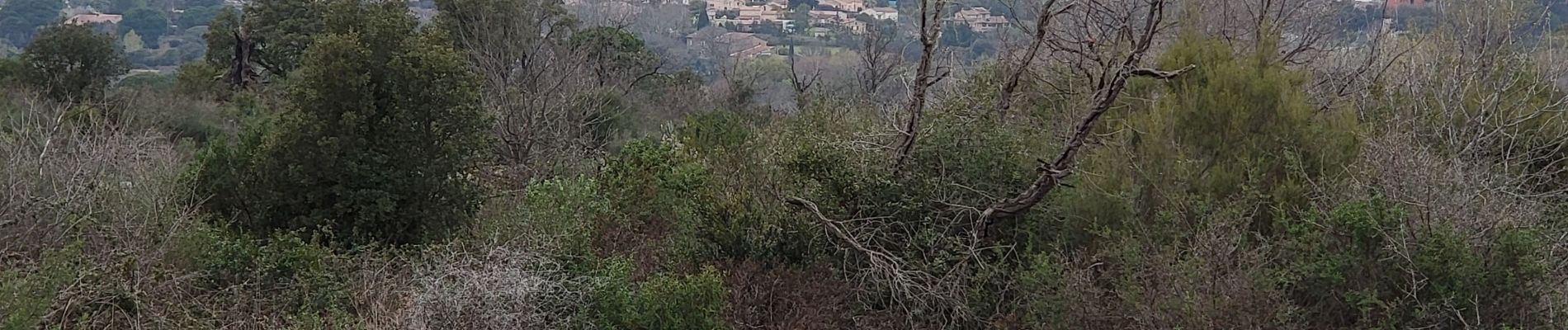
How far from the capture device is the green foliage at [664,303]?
6273 millimetres

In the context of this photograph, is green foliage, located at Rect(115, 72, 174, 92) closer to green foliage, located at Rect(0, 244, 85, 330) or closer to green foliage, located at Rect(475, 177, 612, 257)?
green foliage, located at Rect(475, 177, 612, 257)

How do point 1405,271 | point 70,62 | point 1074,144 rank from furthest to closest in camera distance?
1. point 70,62
2. point 1074,144
3. point 1405,271

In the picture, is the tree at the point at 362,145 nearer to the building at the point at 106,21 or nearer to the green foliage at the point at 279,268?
the green foliage at the point at 279,268

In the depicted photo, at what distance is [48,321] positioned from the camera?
6363mm

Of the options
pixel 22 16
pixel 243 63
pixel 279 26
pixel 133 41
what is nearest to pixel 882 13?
pixel 279 26

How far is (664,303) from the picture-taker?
247 inches

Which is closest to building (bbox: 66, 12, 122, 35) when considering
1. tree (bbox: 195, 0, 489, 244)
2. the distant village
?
the distant village

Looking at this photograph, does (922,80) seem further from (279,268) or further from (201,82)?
(201,82)

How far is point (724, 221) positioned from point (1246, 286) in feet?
10.3

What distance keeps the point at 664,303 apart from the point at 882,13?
15.5 meters

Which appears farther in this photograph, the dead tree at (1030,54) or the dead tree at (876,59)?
the dead tree at (876,59)

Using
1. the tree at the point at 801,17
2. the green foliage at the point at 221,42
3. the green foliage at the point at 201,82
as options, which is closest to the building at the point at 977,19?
the tree at the point at 801,17

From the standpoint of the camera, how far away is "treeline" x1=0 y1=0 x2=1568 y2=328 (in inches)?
236

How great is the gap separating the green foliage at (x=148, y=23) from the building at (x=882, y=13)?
18.5 m
